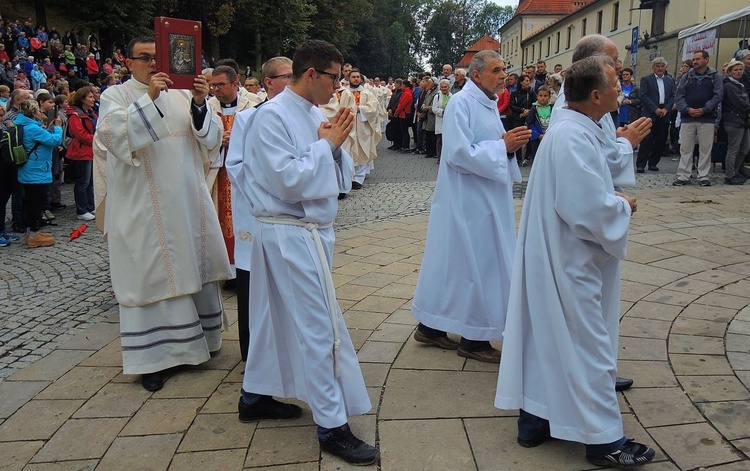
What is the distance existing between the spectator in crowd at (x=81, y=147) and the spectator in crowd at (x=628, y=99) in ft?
31.7

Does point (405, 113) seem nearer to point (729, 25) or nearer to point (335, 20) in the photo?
point (729, 25)

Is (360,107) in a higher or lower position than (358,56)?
lower

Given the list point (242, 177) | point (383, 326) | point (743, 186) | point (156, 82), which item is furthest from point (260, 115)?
point (743, 186)

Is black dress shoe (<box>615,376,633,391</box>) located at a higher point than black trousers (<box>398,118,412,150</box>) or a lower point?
lower

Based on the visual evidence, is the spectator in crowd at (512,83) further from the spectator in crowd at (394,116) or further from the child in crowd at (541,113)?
the spectator in crowd at (394,116)

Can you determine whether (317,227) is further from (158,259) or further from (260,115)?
(158,259)

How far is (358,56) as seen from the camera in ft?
213

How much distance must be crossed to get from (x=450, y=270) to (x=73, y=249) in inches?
211

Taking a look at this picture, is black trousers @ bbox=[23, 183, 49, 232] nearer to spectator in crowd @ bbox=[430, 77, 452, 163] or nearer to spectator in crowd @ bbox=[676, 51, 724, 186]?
spectator in crowd @ bbox=[430, 77, 452, 163]

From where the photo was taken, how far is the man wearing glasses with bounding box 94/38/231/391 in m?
4.12

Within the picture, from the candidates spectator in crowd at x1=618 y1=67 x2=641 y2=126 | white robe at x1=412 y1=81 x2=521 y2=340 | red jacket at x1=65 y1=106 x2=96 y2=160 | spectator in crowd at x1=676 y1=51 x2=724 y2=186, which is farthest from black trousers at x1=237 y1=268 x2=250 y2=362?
spectator in crowd at x1=618 y1=67 x2=641 y2=126

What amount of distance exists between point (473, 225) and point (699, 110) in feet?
26.6

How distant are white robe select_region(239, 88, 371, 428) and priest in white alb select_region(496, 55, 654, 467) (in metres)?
0.90

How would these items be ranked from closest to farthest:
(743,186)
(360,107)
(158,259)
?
Result: (158,259) < (743,186) < (360,107)
